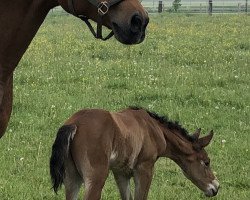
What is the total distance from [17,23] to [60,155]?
55.9 inches

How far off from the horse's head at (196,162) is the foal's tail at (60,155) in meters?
1.52

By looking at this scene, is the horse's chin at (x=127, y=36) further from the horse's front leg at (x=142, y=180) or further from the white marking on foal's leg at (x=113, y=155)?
the horse's front leg at (x=142, y=180)

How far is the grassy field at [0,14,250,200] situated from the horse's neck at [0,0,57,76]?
2.14 m

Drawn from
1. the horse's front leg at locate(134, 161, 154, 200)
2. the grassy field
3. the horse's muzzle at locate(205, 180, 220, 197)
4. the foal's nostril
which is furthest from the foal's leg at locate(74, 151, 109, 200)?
the foal's nostril

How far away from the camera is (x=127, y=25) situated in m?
3.75

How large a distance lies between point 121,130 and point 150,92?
185 inches

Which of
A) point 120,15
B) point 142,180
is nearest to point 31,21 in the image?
point 120,15

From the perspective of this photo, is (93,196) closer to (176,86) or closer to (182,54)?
(176,86)

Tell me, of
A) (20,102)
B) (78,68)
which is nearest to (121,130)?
(20,102)

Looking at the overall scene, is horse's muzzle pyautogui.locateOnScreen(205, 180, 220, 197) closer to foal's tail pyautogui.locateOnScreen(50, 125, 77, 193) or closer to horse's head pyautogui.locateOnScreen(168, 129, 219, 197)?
horse's head pyautogui.locateOnScreen(168, 129, 219, 197)

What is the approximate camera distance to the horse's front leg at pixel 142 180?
579cm

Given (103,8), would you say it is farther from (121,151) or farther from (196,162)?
(196,162)

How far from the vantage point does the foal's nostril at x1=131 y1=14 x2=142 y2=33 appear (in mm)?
3738

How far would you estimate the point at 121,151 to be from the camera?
5.60 meters
